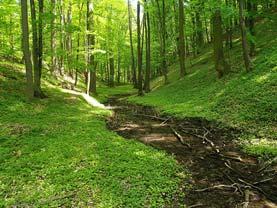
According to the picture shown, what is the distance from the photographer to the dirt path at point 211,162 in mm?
7418

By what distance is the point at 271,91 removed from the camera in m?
14.4

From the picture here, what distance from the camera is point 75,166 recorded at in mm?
9391

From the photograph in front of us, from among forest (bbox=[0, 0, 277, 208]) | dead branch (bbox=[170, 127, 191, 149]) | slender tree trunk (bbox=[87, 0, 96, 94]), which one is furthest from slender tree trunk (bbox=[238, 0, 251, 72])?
slender tree trunk (bbox=[87, 0, 96, 94])

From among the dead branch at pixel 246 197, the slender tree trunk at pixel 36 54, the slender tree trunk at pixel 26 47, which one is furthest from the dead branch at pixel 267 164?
the slender tree trunk at pixel 36 54

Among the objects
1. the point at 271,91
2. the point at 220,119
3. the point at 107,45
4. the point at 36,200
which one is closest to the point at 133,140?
the point at 220,119

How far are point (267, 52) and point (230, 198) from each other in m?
15.1

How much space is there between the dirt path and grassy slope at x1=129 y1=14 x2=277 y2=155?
849 mm

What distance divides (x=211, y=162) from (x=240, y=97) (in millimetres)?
6867

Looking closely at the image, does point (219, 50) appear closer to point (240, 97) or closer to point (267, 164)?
point (240, 97)

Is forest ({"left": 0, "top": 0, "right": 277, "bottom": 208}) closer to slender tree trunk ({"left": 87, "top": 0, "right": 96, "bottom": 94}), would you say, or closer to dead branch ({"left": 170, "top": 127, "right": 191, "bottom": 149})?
dead branch ({"left": 170, "top": 127, "right": 191, "bottom": 149})

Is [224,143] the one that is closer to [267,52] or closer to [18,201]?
[18,201]

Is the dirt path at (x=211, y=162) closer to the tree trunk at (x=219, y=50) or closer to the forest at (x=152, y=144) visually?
the forest at (x=152, y=144)

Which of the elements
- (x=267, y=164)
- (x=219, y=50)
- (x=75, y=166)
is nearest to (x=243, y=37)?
(x=219, y=50)

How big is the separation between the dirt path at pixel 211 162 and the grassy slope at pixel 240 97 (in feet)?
2.78
